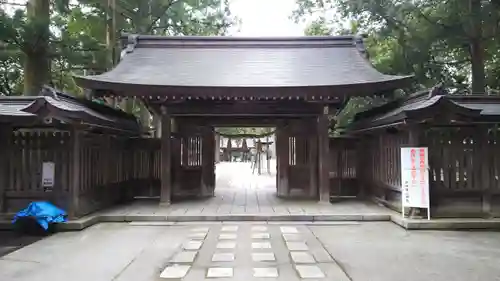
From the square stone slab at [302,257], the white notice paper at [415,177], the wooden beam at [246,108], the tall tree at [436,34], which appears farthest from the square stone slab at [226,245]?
the tall tree at [436,34]

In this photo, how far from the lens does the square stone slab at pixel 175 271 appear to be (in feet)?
15.7

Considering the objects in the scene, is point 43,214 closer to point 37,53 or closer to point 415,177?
point 37,53

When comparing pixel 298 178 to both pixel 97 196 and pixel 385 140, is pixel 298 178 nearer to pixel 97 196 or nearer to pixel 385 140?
pixel 385 140

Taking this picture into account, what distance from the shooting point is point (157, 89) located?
9.34 m

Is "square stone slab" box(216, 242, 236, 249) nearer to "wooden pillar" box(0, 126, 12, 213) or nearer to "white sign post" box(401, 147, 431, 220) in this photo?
"white sign post" box(401, 147, 431, 220)

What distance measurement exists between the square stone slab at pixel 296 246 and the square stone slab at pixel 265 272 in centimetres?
112

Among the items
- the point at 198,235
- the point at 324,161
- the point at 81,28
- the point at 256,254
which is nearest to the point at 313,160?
the point at 324,161

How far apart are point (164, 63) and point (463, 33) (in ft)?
27.5

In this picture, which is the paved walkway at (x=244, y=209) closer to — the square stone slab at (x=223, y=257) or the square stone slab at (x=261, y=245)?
the square stone slab at (x=261, y=245)

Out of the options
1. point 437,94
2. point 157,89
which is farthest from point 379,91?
point 157,89

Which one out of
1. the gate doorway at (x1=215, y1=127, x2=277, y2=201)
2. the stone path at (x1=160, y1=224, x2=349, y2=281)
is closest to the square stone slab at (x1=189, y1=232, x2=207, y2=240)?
the stone path at (x1=160, y1=224, x2=349, y2=281)

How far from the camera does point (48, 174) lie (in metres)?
8.21

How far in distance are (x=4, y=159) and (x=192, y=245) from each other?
4.61 m

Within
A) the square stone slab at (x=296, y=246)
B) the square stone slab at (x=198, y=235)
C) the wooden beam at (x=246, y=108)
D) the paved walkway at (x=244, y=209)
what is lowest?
the square stone slab at (x=296, y=246)
